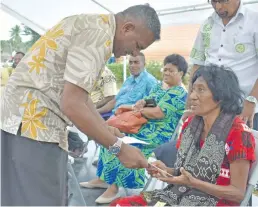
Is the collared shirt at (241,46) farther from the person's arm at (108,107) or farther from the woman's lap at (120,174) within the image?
the person's arm at (108,107)

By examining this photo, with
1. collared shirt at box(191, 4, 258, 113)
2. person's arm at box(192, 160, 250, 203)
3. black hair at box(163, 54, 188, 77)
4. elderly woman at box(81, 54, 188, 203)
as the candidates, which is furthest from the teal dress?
person's arm at box(192, 160, 250, 203)

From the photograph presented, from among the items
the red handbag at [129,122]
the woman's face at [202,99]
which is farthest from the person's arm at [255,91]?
the red handbag at [129,122]

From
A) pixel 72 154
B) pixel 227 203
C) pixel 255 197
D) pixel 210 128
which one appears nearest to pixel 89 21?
pixel 210 128

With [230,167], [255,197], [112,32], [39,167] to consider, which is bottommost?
[255,197]

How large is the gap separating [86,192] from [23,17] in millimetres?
4722

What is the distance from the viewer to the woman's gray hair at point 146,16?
148cm

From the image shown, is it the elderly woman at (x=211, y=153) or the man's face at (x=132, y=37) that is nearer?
the man's face at (x=132, y=37)

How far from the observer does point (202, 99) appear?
1.93 metres

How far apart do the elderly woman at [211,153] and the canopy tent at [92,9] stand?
2337 mm

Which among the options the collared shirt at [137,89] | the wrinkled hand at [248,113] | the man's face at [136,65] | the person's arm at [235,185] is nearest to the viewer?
the person's arm at [235,185]

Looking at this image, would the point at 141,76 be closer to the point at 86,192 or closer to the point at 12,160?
the point at 86,192

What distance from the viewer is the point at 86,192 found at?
357cm

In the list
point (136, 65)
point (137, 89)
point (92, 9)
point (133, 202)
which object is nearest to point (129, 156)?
point (133, 202)

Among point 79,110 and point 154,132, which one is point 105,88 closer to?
point 154,132
